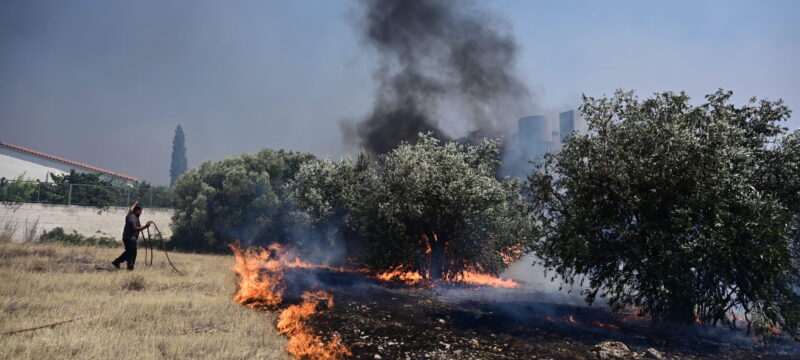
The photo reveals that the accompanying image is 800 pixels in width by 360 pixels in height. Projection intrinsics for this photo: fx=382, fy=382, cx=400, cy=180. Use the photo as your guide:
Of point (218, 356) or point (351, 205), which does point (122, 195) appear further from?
point (218, 356)

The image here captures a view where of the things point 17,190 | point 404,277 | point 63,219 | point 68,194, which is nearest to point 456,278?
point 404,277

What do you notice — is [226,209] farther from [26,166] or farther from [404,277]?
[26,166]

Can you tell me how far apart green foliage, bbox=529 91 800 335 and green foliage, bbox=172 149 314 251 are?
2407 centimetres

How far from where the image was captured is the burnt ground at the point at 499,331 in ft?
32.2

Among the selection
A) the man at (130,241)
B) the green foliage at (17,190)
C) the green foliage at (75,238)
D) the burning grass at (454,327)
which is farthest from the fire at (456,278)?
the green foliage at (17,190)

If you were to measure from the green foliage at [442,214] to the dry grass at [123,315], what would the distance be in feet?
26.9

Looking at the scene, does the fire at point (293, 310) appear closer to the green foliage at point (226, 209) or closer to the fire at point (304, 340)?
the fire at point (304, 340)

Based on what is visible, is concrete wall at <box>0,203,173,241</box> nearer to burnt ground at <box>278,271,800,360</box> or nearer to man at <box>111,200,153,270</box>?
man at <box>111,200,153,270</box>

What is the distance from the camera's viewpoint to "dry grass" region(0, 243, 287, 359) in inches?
301

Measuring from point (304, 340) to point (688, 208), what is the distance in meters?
10.4

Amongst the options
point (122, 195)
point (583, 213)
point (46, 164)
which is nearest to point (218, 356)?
point (583, 213)

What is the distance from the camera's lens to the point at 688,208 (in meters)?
9.98

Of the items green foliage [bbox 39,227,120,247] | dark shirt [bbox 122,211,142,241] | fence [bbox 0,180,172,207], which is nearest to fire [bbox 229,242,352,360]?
dark shirt [bbox 122,211,142,241]

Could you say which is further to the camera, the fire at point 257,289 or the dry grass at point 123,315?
the fire at point 257,289
